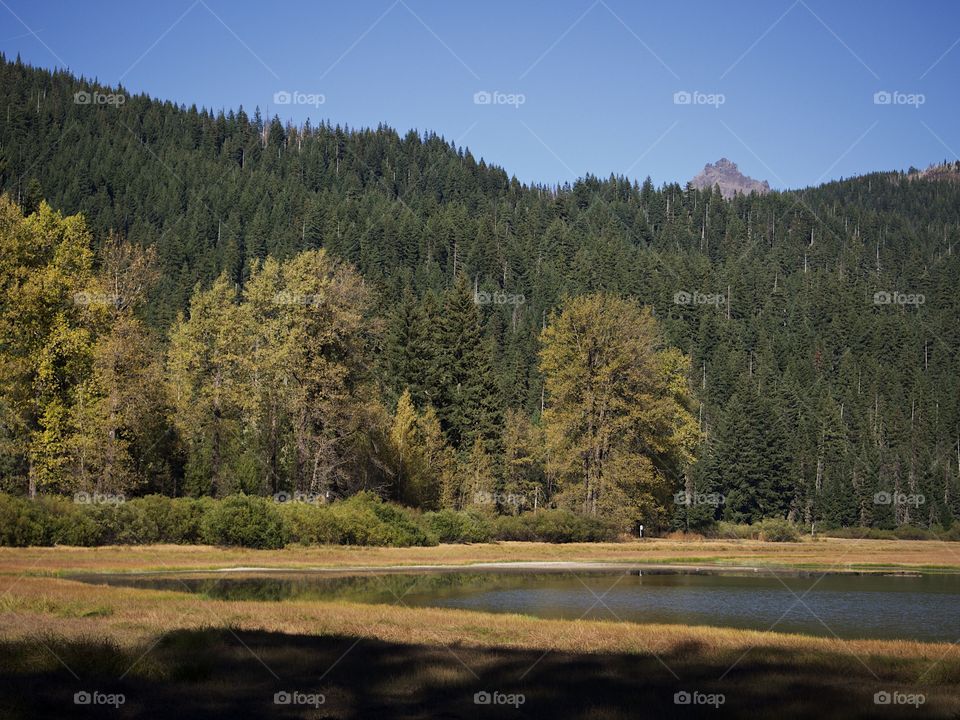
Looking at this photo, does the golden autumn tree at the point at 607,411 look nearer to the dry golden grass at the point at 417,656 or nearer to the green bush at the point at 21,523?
the green bush at the point at 21,523

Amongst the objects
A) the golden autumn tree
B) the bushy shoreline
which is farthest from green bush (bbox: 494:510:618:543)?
the bushy shoreline

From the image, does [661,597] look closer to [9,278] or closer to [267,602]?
[267,602]

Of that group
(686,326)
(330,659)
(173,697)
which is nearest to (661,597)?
(330,659)

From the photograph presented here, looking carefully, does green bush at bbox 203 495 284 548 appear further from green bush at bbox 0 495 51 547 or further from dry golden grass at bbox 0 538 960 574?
green bush at bbox 0 495 51 547

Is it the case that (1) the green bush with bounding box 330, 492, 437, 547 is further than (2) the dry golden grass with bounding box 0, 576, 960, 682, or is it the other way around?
(1) the green bush with bounding box 330, 492, 437, 547

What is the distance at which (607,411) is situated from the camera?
230ft

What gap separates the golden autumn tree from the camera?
2675 inches

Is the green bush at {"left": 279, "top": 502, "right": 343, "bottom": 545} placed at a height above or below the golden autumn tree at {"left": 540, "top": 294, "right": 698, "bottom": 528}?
below

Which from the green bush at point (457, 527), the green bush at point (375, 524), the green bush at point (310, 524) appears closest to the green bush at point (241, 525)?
the green bush at point (310, 524)

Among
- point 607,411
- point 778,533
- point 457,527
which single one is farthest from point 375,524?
point 778,533

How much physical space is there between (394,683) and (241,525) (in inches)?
1234

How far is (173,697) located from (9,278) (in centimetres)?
4045

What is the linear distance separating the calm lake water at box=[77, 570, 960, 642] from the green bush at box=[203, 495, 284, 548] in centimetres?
769

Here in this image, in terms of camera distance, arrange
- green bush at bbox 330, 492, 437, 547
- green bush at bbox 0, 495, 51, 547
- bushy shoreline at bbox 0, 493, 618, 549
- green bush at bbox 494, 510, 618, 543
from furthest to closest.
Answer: green bush at bbox 494, 510, 618, 543 < green bush at bbox 330, 492, 437, 547 < bushy shoreline at bbox 0, 493, 618, 549 < green bush at bbox 0, 495, 51, 547
